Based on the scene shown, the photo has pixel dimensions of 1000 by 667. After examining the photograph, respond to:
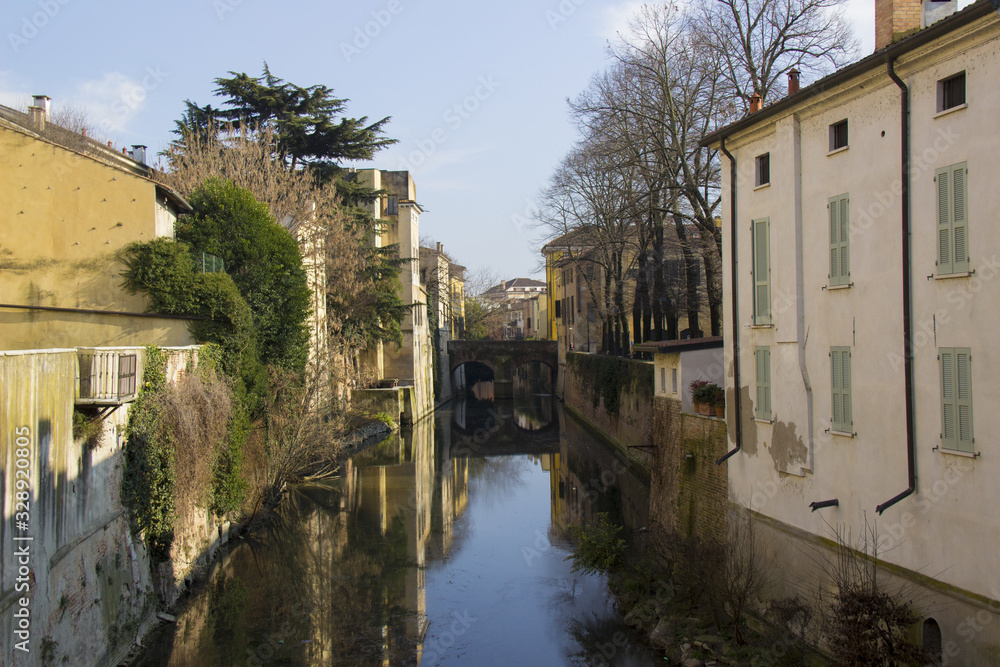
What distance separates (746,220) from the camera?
1221 centimetres

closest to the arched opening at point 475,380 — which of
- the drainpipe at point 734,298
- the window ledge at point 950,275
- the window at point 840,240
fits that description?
the drainpipe at point 734,298

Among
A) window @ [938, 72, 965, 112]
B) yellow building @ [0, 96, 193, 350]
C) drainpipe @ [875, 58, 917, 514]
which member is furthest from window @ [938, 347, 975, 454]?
yellow building @ [0, 96, 193, 350]

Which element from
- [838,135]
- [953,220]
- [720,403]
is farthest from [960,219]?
[720,403]

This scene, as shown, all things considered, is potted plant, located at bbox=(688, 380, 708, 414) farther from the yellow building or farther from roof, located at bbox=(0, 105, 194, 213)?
roof, located at bbox=(0, 105, 194, 213)

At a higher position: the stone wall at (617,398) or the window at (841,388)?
the window at (841,388)

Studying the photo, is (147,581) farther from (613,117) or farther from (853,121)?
(613,117)

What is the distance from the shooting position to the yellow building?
14.0m

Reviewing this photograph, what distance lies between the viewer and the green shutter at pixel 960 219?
26.1 feet

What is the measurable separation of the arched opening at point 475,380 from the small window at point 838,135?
161 feet

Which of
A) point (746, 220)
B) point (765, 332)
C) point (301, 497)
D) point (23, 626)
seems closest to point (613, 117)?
point (746, 220)

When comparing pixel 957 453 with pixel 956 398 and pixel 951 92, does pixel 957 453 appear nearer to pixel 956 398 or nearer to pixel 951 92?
pixel 956 398

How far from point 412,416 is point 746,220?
26.4 m

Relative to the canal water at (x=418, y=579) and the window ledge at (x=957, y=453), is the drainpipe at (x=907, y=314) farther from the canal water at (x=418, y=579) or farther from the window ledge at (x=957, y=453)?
the canal water at (x=418, y=579)

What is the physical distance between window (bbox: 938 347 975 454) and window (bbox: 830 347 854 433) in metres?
1.54
